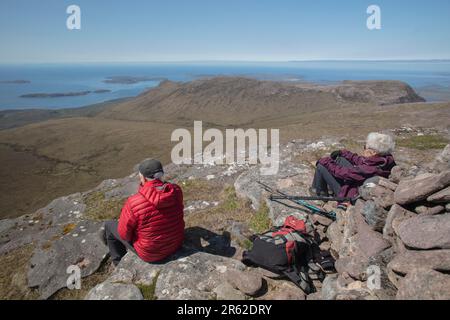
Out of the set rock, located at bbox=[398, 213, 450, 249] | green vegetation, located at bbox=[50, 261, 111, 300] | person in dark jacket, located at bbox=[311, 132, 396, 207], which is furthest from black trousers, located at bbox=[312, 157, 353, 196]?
green vegetation, located at bbox=[50, 261, 111, 300]

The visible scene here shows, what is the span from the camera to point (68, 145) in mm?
124062

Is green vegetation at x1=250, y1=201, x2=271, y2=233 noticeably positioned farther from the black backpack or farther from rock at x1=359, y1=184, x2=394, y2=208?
rock at x1=359, y1=184, x2=394, y2=208

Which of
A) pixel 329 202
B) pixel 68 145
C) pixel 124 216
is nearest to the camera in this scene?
pixel 124 216

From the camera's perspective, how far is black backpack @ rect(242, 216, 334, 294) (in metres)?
6.50

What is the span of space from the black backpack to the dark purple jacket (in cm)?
263

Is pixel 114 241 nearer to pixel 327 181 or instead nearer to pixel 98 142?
pixel 327 181

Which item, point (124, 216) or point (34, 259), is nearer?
point (124, 216)

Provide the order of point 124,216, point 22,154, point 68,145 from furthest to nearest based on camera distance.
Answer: point 68,145
point 22,154
point 124,216

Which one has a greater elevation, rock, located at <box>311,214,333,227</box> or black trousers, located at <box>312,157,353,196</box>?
black trousers, located at <box>312,157,353,196</box>

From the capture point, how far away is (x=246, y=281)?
6.22 metres
